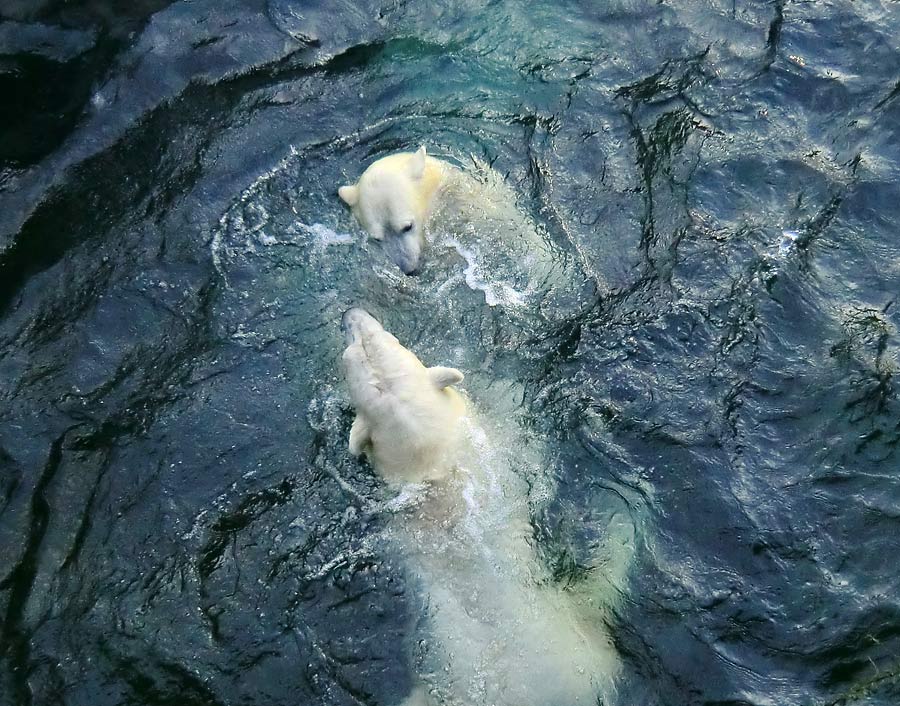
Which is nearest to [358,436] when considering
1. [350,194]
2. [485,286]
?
[485,286]

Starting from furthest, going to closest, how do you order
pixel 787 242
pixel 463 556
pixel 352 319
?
pixel 787 242
pixel 352 319
pixel 463 556

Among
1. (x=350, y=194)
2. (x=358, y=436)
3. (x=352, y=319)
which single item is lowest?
(x=358, y=436)

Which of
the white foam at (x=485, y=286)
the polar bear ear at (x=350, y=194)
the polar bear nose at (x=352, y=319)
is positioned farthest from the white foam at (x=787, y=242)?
the polar bear ear at (x=350, y=194)

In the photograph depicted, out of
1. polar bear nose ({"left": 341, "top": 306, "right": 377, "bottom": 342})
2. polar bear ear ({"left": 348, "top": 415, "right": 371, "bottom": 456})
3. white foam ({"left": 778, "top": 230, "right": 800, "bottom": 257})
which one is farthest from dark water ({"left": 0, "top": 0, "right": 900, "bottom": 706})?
polar bear nose ({"left": 341, "top": 306, "right": 377, "bottom": 342})

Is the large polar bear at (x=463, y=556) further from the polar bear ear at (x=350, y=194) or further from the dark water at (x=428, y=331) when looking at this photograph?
the polar bear ear at (x=350, y=194)

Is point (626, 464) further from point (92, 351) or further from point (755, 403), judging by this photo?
point (92, 351)

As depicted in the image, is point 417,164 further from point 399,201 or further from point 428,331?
Result: point 428,331
